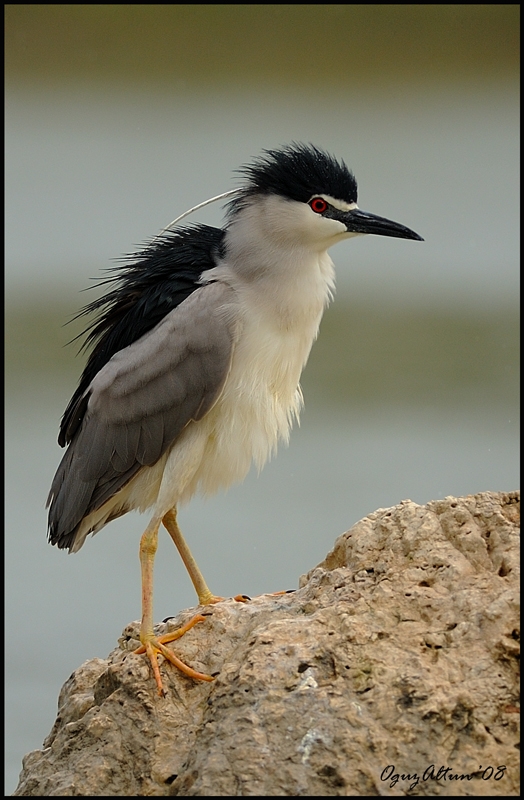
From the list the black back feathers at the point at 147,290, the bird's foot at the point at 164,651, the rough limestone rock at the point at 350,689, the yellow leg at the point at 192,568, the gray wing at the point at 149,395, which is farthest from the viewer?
the yellow leg at the point at 192,568

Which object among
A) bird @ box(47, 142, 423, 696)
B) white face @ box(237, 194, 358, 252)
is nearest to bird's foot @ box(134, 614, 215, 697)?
bird @ box(47, 142, 423, 696)

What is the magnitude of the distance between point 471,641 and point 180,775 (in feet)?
2.22

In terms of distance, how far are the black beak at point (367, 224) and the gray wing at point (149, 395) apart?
0.42m

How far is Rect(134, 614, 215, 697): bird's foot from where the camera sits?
8.27 ft

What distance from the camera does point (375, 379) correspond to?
9633mm

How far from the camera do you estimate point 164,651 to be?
2635mm

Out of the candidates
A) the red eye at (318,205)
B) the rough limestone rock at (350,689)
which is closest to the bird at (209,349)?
the red eye at (318,205)

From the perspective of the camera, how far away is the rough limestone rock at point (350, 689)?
209cm

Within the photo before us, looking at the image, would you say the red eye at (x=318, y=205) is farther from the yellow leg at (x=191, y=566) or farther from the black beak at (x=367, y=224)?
the yellow leg at (x=191, y=566)

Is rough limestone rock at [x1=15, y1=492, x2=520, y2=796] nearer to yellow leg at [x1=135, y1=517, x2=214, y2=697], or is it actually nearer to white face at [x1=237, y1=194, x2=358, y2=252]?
yellow leg at [x1=135, y1=517, x2=214, y2=697]

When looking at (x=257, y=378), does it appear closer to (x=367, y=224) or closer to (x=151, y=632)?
(x=367, y=224)

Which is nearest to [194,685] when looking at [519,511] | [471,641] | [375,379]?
[471,641]

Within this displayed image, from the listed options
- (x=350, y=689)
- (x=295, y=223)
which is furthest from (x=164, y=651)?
(x=295, y=223)

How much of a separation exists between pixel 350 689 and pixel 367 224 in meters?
1.53
